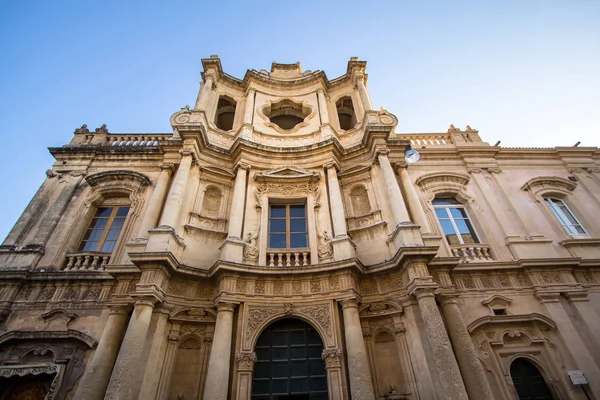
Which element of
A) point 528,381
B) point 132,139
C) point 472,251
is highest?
point 132,139

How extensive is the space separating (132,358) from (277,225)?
5.27m

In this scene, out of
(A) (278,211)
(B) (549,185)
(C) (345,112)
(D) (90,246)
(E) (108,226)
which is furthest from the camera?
(C) (345,112)

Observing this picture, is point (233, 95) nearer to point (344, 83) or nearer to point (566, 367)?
point (344, 83)

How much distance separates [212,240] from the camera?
375 inches

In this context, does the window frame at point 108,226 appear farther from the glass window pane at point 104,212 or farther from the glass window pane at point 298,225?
the glass window pane at point 298,225

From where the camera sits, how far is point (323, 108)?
13.4 m

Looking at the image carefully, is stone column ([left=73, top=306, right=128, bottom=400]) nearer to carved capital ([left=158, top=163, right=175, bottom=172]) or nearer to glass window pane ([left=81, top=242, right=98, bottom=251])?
glass window pane ([left=81, top=242, right=98, bottom=251])

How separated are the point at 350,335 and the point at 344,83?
1179cm

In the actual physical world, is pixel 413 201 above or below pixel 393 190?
below

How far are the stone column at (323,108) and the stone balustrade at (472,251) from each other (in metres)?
6.62

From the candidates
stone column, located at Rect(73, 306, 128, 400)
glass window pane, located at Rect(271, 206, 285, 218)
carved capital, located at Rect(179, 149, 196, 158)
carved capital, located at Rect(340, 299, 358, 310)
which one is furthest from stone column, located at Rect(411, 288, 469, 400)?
carved capital, located at Rect(179, 149, 196, 158)

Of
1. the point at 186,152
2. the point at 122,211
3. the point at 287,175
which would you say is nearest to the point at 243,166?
the point at 287,175

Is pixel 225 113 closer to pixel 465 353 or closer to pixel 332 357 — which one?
pixel 332 357

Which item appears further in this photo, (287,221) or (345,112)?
(345,112)
